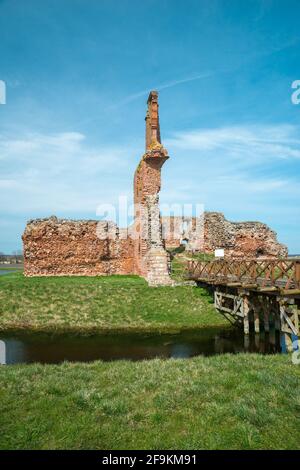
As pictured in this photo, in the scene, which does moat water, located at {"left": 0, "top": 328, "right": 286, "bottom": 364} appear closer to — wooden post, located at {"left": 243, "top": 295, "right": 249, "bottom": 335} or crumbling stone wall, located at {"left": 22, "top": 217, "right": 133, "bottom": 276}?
wooden post, located at {"left": 243, "top": 295, "right": 249, "bottom": 335}

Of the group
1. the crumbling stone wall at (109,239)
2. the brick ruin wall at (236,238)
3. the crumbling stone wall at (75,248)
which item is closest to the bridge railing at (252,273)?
the crumbling stone wall at (109,239)

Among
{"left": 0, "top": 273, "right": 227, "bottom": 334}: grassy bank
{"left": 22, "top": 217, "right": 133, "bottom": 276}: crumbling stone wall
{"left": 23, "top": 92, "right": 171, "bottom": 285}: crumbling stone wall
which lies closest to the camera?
{"left": 0, "top": 273, "right": 227, "bottom": 334}: grassy bank

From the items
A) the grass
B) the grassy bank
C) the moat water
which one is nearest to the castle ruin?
the grassy bank

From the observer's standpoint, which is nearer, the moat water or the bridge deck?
the bridge deck

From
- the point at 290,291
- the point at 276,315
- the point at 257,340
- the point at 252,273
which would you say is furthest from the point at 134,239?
the point at 290,291

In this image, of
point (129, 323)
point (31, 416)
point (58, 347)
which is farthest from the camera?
point (129, 323)

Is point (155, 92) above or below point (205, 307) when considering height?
above

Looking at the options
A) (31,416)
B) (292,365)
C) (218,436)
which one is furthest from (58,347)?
(218,436)

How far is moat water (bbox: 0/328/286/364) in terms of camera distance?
13.5 m

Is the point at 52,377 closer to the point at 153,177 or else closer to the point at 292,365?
the point at 292,365

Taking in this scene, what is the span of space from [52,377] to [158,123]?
81.3 feet

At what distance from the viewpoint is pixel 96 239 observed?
31172 millimetres

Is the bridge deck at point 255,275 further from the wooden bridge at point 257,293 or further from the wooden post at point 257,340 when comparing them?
the wooden post at point 257,340

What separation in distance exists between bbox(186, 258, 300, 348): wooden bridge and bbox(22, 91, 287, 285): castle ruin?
14.5 ft
